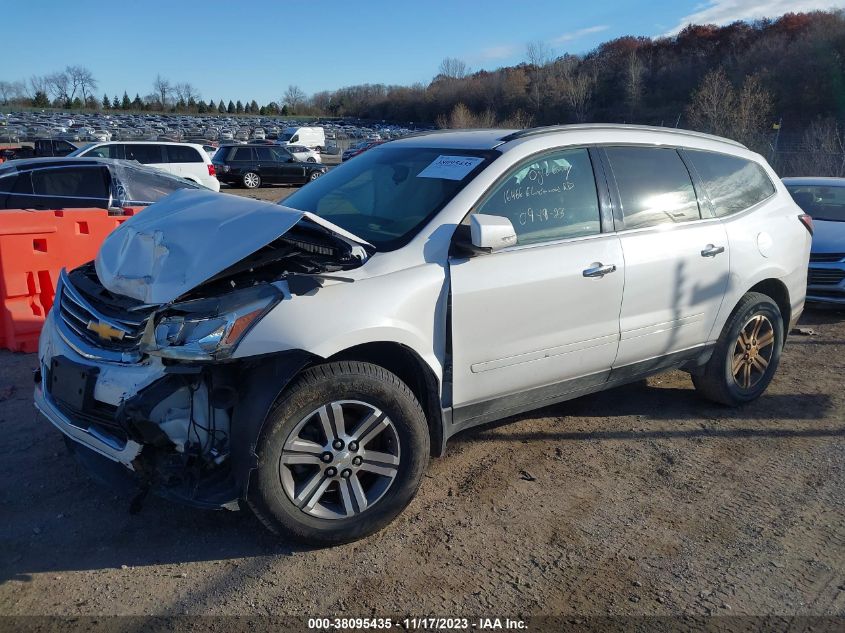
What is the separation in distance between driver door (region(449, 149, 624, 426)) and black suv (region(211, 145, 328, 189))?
73.1 ft

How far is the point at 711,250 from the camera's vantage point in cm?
440

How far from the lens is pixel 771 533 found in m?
3.38

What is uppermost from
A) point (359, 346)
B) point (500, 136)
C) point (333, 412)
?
point (500, 136)

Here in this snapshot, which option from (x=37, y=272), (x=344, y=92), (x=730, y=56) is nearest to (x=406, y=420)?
(x=37, y=272)

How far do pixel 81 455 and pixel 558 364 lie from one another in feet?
8.13

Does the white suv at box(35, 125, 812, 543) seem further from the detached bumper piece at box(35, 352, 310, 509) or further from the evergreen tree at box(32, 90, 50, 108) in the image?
the evergreen tree at box(32, 90, 50, 108)

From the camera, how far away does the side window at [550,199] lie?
3.65m

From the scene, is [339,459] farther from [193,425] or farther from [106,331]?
[106,331]

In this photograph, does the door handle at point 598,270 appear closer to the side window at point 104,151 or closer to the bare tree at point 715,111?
the side window at point 104,151

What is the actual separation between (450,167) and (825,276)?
5.81 meters

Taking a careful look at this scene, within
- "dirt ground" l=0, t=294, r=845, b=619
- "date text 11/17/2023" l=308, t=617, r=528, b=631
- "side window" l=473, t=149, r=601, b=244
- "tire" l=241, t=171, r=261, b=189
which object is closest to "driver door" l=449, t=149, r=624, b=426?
"side window" l=473, t=149, r=601, b=244

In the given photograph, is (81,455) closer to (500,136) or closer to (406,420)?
(406,420)

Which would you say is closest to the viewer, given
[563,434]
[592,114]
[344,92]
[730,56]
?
[563,434]

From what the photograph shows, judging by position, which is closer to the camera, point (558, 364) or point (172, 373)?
point (172, 373)
